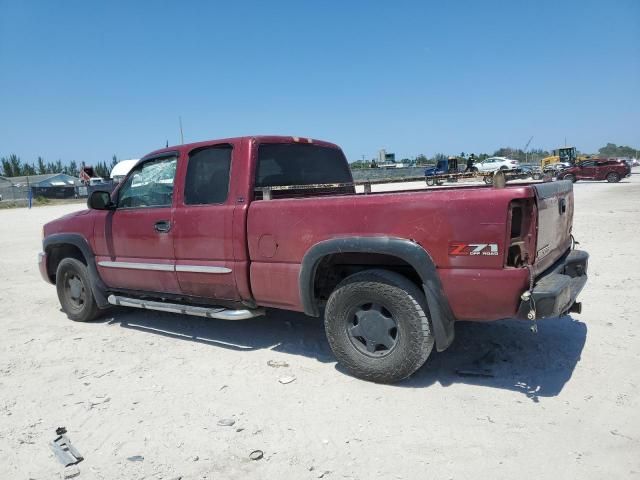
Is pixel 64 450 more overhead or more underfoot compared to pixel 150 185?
more underfoot

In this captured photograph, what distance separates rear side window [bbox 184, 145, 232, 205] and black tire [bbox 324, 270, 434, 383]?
1455mm

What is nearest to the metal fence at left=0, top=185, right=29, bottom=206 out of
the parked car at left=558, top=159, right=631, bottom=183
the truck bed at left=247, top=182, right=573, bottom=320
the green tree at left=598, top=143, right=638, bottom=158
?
the parked car at left=558, top=159, right=631, bottom=183

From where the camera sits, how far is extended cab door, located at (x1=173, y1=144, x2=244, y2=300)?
421 cm

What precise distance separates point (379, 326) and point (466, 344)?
116cm

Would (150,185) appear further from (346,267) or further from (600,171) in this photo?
(600,171)

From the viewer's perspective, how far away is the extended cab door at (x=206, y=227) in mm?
4215

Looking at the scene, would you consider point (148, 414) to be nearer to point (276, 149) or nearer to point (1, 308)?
point (276, 149)

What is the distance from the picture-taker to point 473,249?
10.2 feet

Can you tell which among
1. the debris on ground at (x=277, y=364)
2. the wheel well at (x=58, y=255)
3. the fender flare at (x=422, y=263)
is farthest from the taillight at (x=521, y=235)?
the wheel well at (x=58, y=255)

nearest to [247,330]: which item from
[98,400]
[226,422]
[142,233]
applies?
[142,233]

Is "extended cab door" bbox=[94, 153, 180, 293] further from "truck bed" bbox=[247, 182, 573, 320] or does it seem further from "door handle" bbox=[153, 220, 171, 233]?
"truck bed" bbox=[247, 182, 573, 320]

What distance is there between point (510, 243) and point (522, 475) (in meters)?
1.32

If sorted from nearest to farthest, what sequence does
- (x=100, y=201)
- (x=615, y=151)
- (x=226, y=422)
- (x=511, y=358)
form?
(x=226, y=422) < (x=511, y=358) < (x=100, y=201) < (x=615, y=151)

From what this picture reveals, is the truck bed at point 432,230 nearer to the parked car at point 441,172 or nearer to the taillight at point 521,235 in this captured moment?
the taillight at point 521,235
